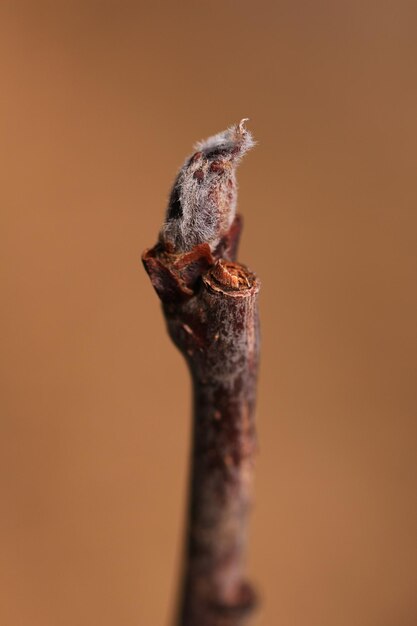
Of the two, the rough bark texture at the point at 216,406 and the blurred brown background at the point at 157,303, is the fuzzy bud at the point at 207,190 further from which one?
the blurred brown background at the point at 157,303

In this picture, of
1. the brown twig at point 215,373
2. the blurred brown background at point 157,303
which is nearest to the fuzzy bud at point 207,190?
the brown twig at point 215,373

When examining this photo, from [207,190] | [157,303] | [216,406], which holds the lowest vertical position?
[216,406]

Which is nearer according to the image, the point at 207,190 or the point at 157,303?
the point at 207,190

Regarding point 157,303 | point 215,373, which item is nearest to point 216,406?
point 215,373

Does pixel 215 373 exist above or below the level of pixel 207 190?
below

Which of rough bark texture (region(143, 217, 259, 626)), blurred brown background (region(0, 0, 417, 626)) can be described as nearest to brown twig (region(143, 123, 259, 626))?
rough bark texture (region(143, 217, 259, 626))

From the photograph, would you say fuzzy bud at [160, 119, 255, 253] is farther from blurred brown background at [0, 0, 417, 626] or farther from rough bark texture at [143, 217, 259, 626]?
blurred brown background at [0, 0, 417, 626]

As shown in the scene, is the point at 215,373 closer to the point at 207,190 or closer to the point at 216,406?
the point at 216,406
